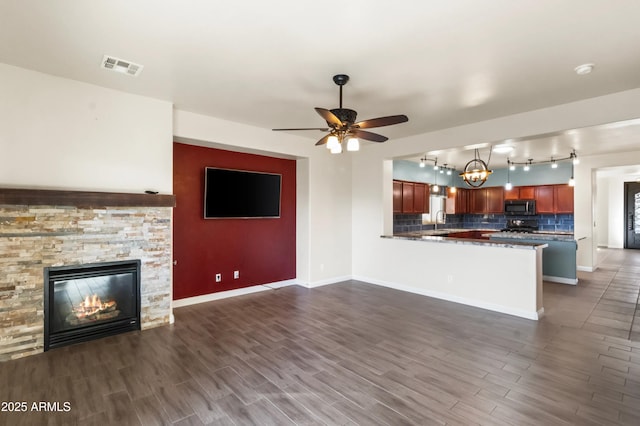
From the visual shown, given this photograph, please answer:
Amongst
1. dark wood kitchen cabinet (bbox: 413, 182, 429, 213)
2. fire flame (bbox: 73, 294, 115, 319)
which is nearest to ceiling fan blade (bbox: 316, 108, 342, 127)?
fire flame (bbox: 73, 294, 115, 319)

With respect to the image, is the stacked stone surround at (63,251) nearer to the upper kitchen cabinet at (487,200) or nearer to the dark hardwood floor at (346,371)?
the dark hardwood floor at (346,371)

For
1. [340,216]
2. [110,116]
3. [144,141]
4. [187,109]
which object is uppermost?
[187,109]

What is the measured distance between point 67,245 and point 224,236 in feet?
7.08

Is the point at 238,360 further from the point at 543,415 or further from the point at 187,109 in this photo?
the point at 187,109

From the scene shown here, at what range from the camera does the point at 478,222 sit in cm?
1020

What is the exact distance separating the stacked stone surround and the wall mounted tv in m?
0.99

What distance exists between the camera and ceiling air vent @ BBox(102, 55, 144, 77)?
9.65 ft

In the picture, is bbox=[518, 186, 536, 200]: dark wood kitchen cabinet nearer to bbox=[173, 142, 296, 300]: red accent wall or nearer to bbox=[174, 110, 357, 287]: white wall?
bbox=[174, 110, 357, 287]: white wall

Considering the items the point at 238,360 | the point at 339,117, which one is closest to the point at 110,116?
the point at 339,117

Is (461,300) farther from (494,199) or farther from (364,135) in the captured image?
(494,199)

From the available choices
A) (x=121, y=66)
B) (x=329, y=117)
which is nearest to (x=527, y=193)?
(x=329, y=117)

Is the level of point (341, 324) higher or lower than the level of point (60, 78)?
lower

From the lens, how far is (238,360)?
3.02m

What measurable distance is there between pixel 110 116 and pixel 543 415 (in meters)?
4.91
